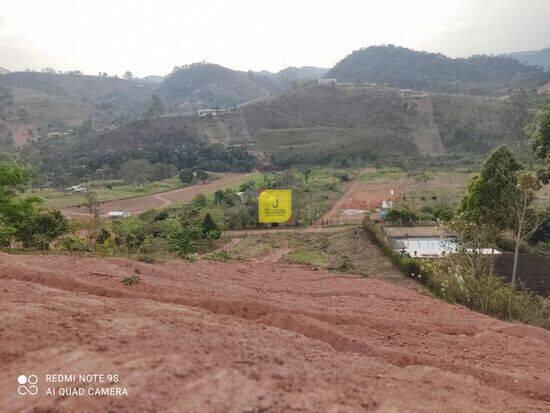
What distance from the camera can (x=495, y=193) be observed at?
15.5 meters

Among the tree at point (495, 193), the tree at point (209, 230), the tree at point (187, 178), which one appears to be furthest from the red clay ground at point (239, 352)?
the tree at point (187, 178)

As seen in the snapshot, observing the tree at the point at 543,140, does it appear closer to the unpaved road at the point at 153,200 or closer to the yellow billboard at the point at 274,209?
the yellow billboard at the point at 274,209

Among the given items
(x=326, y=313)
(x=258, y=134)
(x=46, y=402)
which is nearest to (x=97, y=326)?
(x=46, y=402)

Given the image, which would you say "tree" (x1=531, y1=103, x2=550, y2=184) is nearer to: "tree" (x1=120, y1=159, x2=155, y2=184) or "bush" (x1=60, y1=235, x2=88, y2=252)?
"bush" (x1=60, y1=235, x2=88, y2=252)

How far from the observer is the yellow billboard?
101ft

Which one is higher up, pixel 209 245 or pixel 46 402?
pixel 46 402

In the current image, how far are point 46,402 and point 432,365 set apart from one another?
14.8 feet

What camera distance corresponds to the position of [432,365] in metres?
6.20

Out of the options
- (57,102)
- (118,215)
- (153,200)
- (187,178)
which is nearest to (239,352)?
(118,215)

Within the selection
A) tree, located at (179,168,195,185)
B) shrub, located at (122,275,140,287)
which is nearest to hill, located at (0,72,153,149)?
tree, located at (179,168,195,185)

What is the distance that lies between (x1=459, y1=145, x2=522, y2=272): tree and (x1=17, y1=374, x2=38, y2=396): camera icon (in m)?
13.6

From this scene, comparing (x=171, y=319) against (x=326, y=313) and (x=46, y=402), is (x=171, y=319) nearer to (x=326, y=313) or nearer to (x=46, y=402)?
(x=46, y=402)

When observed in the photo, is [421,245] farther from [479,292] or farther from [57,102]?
[57,102]

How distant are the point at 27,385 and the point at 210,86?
161 meters
